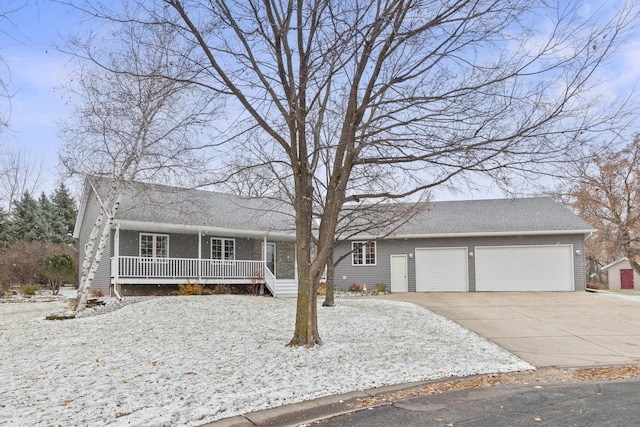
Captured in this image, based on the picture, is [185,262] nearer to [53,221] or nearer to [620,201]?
[53,221]

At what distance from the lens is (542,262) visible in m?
20.6

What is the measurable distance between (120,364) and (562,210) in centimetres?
2103

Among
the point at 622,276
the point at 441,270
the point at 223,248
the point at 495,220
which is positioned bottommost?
the point at 622,276

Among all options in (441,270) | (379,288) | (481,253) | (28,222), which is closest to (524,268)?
(481,253)

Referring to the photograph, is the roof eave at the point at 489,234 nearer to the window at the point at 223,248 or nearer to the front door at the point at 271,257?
the front door at the point at 271,257

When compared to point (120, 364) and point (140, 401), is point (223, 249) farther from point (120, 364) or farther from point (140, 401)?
point (140, 401)

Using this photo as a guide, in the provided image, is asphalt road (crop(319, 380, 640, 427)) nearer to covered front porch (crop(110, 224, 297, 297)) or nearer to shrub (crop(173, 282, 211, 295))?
shrub (crop(173, 282, 211, 295))

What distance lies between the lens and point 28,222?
30734 millimetres

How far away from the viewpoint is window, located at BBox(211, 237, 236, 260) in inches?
814

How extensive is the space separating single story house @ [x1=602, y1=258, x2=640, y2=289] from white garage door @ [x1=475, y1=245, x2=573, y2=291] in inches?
772

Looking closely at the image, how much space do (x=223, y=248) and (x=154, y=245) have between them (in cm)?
311

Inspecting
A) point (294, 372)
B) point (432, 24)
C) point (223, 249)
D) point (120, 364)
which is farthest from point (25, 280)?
point (432, 24)

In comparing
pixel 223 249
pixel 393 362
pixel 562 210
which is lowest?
pixel 393 362

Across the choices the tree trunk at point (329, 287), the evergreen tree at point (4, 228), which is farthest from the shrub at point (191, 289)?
the evergreen tree at point (4, 228)
